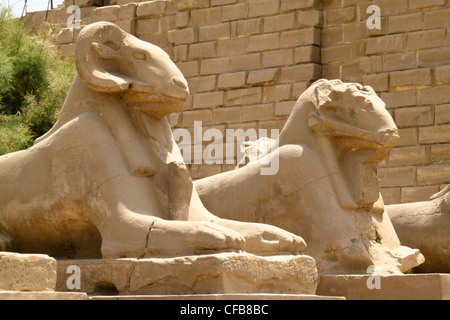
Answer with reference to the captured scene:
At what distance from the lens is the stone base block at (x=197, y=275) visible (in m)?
5.86

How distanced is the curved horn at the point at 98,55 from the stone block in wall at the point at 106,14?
9427 millimetres

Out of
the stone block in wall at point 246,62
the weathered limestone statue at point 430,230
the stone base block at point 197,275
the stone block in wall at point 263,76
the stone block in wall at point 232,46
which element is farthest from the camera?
the stone block in wall at point 232,46

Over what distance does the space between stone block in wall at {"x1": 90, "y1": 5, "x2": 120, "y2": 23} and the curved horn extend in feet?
30.9

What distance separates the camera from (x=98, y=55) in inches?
265

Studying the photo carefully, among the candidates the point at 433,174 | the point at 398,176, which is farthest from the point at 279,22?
the point at 433,174

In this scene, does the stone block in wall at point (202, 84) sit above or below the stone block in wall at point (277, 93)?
above

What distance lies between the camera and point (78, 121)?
6.61 meters

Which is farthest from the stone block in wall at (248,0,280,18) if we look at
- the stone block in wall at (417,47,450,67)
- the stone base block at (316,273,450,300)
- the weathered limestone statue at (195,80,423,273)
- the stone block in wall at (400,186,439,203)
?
the stone base block at (316,273,450,300)

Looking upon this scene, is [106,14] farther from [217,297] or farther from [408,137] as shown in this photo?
[217,297]

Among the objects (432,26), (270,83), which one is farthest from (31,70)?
(432,26)

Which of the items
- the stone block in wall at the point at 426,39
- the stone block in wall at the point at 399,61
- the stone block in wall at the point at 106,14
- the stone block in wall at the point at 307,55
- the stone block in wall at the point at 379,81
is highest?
the stone block in wall at the point at 106,14

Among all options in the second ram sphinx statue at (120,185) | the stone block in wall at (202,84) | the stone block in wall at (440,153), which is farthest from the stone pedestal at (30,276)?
the stone block in wall at (202,84)

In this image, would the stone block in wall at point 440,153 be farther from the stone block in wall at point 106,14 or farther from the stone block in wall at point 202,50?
the stone block in wall at point 106,14

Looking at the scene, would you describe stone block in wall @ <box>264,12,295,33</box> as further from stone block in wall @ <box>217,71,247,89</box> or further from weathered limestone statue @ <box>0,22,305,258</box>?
weathered limestone statue @ <box>0,22,305,258</box>
